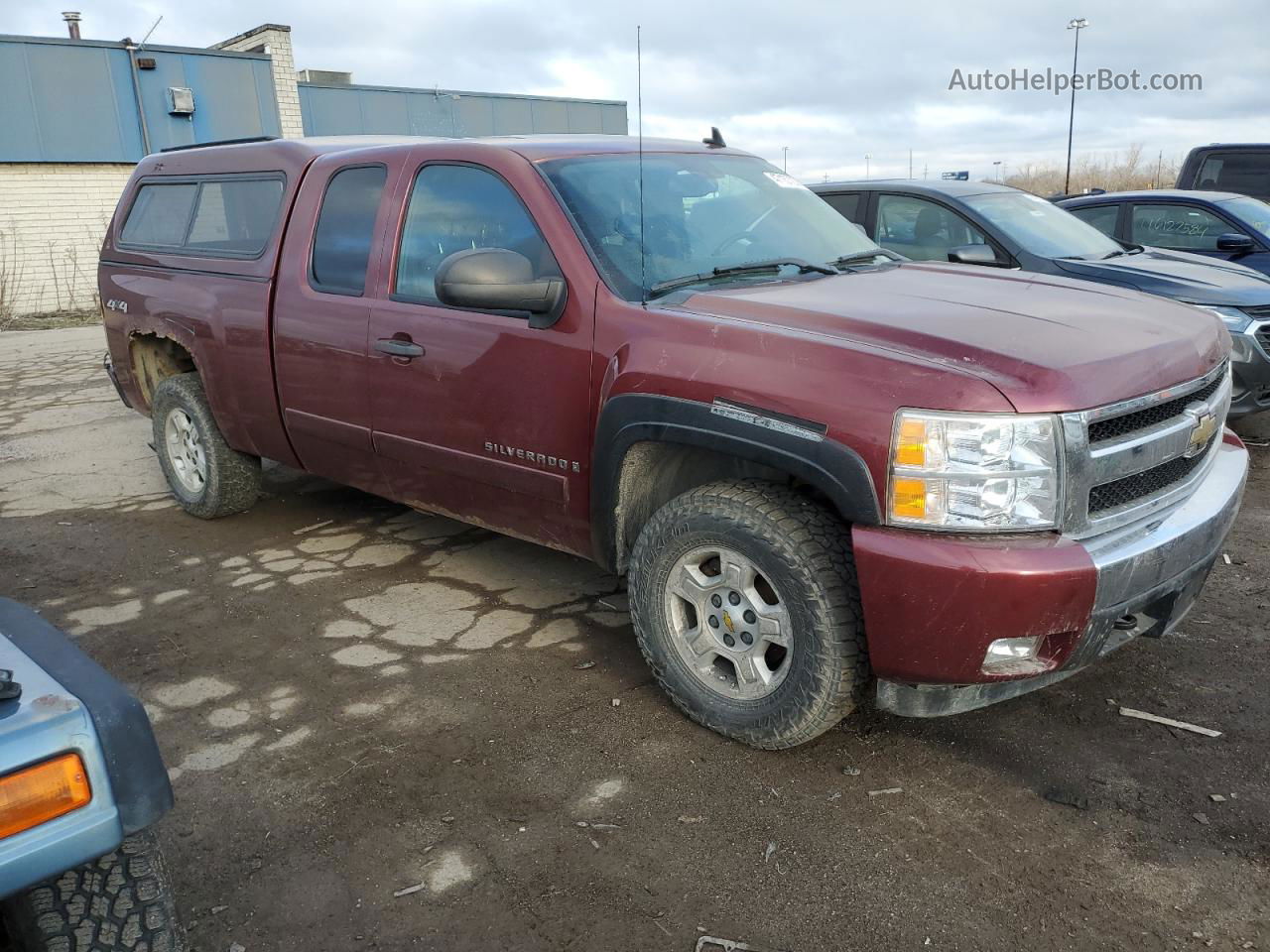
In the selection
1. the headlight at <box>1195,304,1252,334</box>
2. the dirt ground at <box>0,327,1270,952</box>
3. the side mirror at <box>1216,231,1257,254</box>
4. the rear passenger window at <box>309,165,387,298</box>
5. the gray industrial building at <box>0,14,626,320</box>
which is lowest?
the dirt ground at <box>0,327,1270,952</box>

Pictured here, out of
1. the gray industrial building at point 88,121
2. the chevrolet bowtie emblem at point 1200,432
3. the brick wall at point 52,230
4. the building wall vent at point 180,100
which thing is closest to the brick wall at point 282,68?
the gray industrial building at point 88,121

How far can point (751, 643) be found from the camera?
304 cm

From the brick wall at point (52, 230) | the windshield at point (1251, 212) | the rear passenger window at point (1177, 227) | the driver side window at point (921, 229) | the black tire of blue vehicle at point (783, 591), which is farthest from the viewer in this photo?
the brick wall at point (52, 230)

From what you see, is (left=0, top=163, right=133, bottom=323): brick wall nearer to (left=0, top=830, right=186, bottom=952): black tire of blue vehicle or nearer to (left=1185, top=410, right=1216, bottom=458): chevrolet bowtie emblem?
(left=0, top=830, right=186, bottom=952): black tire of blue vehicle

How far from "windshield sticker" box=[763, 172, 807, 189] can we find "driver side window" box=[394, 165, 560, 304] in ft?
4.00

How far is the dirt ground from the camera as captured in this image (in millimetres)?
2408

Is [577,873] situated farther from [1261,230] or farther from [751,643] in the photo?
[1261,230]

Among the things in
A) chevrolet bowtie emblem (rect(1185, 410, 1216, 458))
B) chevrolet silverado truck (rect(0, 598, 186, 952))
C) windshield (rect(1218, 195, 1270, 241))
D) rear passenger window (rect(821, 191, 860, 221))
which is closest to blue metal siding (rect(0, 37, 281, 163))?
rear passenger window (rect(821, 191, 860, 221))

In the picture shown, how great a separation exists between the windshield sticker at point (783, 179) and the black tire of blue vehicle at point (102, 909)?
339 centimetres

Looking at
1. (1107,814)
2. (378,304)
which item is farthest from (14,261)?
(1107,814)

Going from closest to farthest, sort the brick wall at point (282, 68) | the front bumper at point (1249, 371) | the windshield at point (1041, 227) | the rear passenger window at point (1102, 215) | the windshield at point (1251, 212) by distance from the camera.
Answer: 1. the front bumper at point (1249, 371)
2. the windshield at point (1041, 227)
3. the windshield at point (1251, 212)
4. the rear passenger window at point (1102, 215)
5. the brick wall at point (282, 68)

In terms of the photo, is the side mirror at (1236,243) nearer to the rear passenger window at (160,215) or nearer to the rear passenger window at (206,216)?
the rear passenger window at (206,216)

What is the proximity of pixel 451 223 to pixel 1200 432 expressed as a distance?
2.66m

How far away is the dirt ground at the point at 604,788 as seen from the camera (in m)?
2.41
